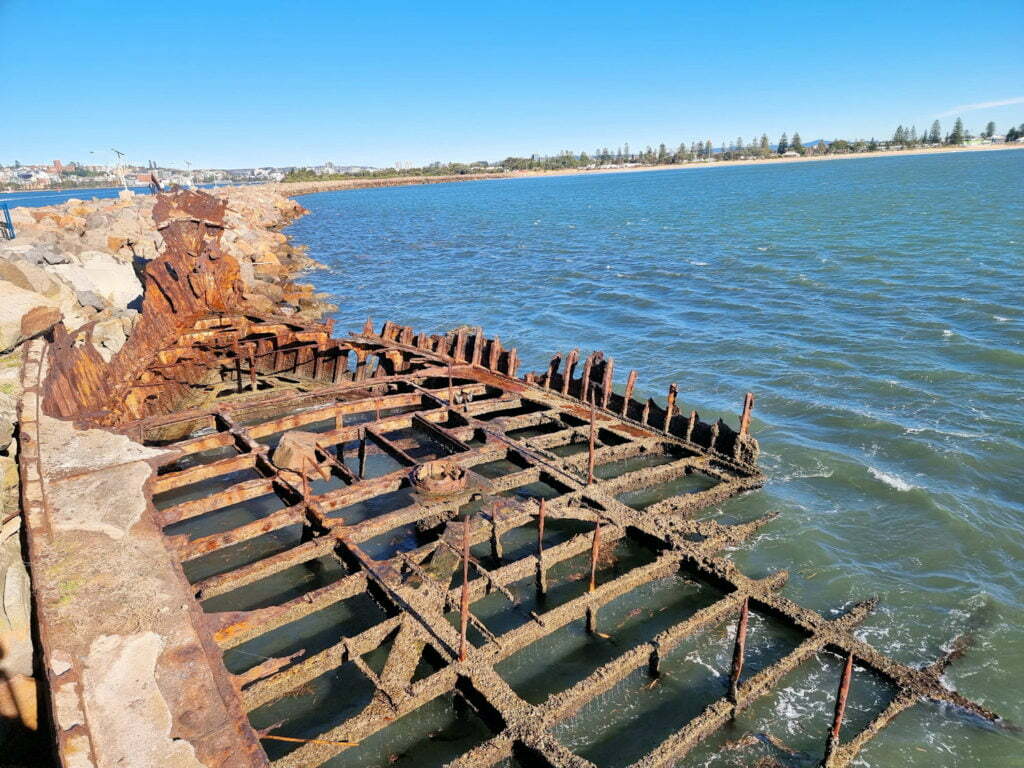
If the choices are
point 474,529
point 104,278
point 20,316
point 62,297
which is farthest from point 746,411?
point 104,278

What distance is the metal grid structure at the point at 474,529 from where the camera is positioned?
206 inches

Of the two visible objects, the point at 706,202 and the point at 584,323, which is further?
the point at 706,202

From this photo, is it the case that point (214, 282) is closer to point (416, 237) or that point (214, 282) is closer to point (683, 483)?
point (683, 483)

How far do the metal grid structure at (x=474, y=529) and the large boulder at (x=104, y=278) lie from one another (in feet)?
29.3

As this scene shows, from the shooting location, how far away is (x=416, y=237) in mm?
59156

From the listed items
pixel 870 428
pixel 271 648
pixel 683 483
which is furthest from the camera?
pixel 870 428

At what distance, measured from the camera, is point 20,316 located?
12.5 metres

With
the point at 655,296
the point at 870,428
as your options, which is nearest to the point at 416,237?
the point at 655,296

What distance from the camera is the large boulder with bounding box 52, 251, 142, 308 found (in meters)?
19.4

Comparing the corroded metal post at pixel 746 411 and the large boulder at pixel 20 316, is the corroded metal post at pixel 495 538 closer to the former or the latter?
the corroded metal post at pixel 746 411

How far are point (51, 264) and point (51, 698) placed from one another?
798 inches

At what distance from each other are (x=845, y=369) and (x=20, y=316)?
20648 millimetres

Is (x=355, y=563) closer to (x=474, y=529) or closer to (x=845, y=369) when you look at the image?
(x=474, y=529)

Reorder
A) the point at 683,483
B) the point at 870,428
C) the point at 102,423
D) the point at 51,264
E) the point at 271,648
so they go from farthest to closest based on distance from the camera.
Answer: the point at 51,264
the point at 870,428
the point at 683,483
the point at 102,423
the point at 271,648
